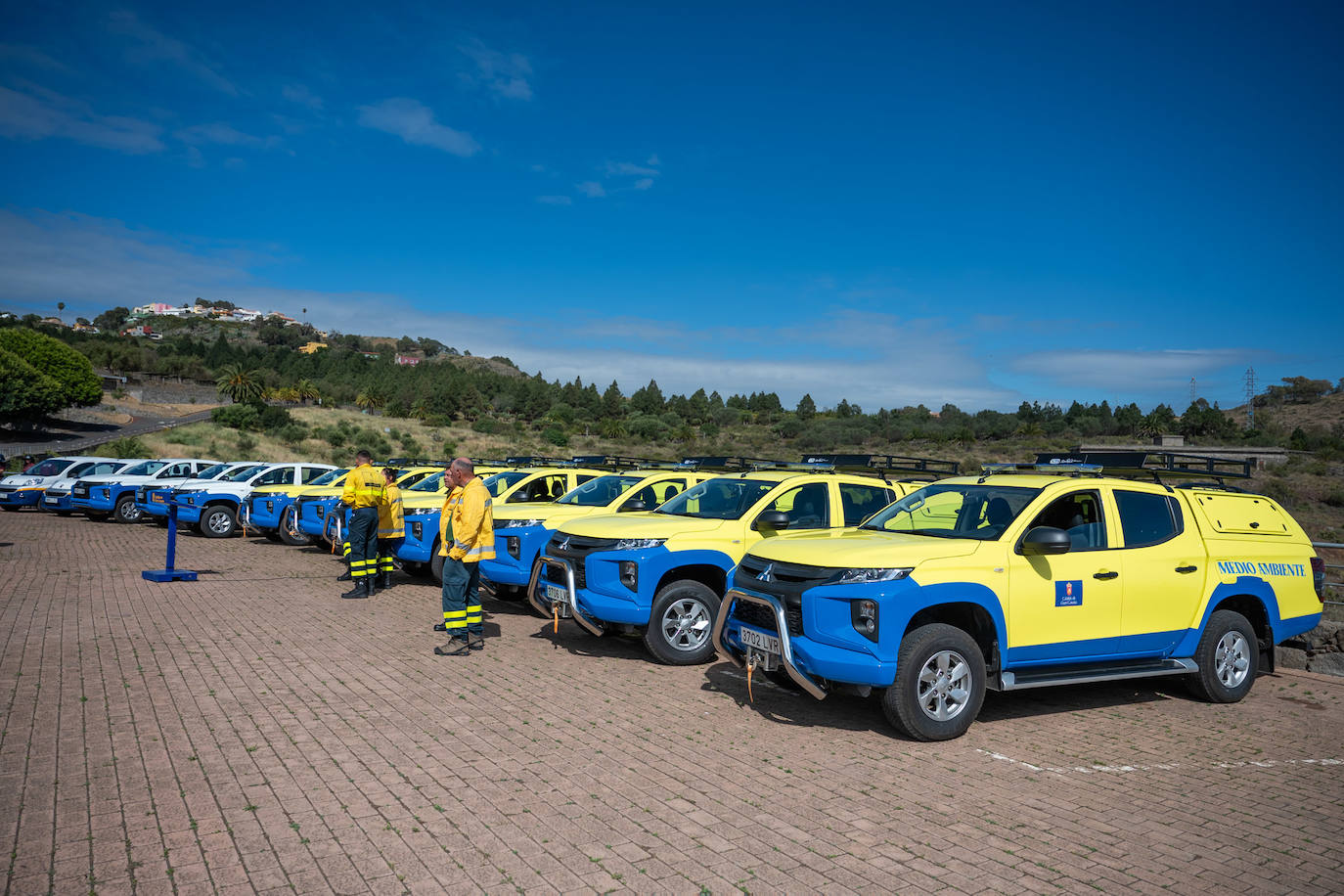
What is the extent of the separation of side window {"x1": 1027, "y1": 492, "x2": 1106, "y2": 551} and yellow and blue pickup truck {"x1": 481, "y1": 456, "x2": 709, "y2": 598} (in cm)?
446

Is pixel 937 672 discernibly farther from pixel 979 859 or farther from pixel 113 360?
pixel 113 360

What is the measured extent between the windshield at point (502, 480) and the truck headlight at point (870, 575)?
7467 mm

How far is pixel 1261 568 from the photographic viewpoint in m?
7.25

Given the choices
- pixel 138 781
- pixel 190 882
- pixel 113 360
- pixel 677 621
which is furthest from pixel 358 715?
pixel 113 360

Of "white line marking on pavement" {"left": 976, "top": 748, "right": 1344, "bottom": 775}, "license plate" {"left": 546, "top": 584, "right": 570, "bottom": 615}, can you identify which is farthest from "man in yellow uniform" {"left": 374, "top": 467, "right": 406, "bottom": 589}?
"white line marking on pavement" {"left": 976, "top": 748, "right": 1344, "bottom": 775}

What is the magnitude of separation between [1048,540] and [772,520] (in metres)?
2.58

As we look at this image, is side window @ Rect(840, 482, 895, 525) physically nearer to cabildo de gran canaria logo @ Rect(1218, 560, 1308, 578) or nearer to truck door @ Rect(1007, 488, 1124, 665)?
truck door @ Rect(1007, 488, 1124, 665)

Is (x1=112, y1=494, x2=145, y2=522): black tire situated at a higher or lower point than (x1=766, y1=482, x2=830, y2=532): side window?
lower

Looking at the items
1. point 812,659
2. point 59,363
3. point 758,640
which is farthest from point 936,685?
point 59,363

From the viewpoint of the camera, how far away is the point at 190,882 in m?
3.65

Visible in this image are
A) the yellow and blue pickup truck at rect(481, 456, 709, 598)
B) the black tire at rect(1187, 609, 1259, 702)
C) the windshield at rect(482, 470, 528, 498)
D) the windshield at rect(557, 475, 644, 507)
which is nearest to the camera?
the black tire at rect(1187, 609, 1259, 702)

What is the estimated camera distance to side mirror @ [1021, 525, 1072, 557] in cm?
585

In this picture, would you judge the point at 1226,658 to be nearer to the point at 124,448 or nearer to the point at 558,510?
the point at 558,510

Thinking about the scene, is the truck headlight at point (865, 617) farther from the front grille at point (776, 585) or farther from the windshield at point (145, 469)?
the windshield at point (145, 469)
